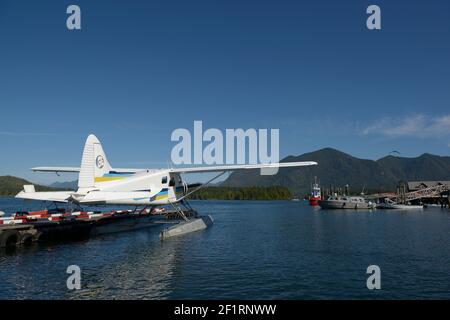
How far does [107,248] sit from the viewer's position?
2620cm

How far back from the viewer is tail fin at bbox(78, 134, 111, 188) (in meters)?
24.8

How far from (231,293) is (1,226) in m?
20.8

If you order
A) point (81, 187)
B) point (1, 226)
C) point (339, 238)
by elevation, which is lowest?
point (339, 238)

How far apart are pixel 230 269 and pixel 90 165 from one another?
12848 mm

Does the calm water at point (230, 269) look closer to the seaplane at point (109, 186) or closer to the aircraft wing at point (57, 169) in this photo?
the seaplane at point (109, 186)

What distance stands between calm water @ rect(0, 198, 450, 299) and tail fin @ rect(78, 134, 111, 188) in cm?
484

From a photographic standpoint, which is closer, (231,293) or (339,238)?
(231,293)

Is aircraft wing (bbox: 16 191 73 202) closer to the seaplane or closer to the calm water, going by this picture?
the seaplane

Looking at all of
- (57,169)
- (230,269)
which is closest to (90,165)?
(230,269)

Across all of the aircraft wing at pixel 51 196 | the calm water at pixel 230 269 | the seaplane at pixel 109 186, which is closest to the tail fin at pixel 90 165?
the seaplane at pixel 109 186

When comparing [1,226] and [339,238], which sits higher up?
[1,226]

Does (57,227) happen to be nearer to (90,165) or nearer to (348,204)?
(90,165)
